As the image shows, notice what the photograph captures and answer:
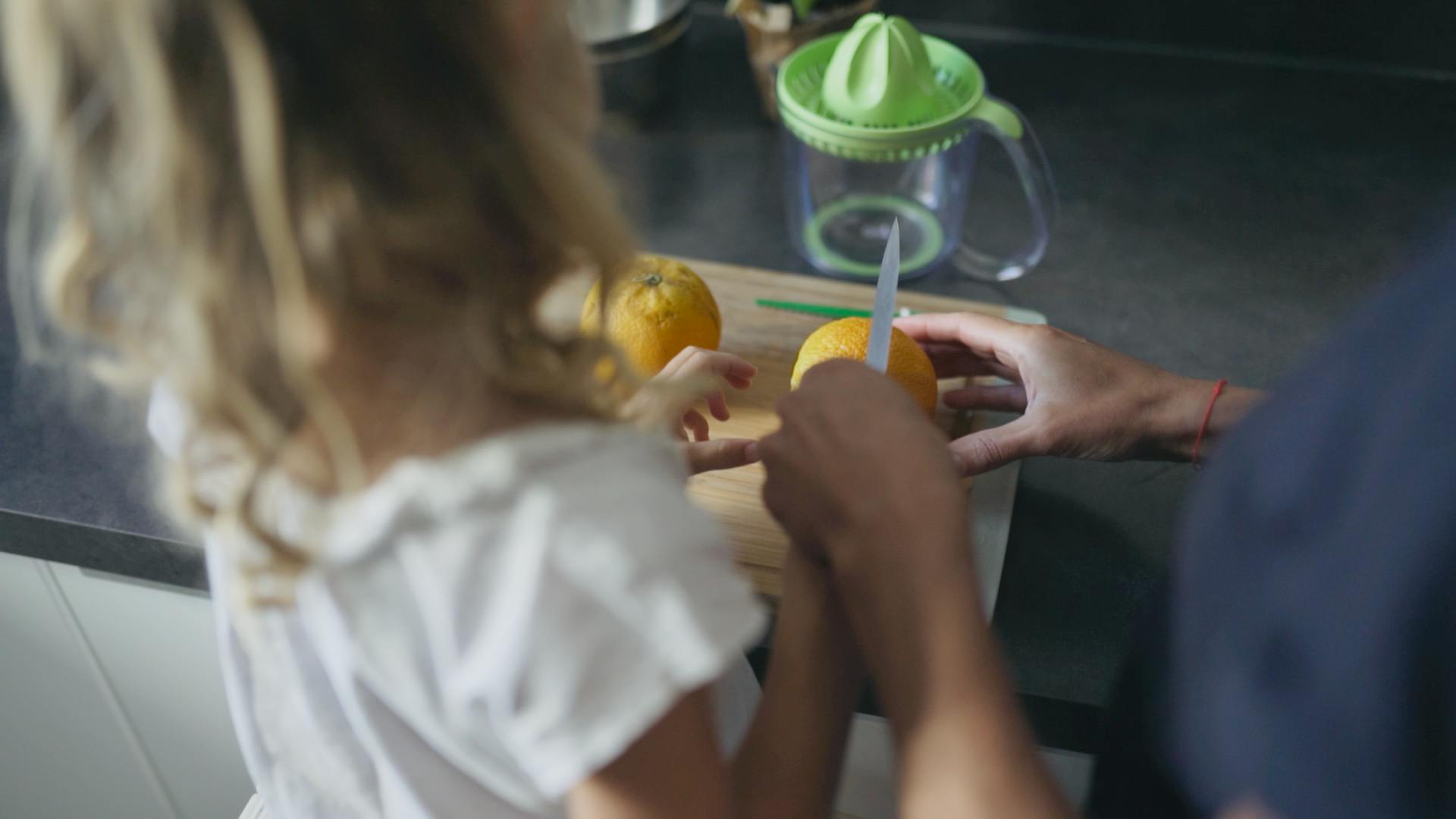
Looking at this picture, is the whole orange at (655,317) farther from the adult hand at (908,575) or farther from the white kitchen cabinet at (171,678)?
the white kitchen cabinet at (171,678)

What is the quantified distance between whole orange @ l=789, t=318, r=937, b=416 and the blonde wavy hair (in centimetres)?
42

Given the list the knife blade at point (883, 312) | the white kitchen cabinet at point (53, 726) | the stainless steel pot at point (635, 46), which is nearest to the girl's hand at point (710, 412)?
the knife blade at point (883, 312)

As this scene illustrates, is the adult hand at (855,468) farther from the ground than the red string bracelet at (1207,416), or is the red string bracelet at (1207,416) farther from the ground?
the adult hand at (855,468)

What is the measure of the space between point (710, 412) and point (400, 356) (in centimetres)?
48

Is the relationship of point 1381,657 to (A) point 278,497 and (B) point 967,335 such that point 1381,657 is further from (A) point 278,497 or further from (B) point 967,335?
(B) point 967,335

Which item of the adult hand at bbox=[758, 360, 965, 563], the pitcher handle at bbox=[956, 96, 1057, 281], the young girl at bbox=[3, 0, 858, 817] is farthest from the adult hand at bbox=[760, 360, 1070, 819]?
the pitcher handle at bbox=[956, 96, 1057, 281]

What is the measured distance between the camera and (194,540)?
89 cm

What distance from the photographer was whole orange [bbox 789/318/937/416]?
92cm

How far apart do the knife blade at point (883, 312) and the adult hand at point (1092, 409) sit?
0.40 feet

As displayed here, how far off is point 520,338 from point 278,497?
0.49 feet

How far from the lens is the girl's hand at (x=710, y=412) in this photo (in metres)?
0.88

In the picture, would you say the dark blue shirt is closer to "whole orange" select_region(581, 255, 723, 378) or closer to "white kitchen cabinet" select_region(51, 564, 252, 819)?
"whole orange" select_region(581, 255, 723, 378)

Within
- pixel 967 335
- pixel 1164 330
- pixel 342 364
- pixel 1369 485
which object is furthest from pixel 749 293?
pixel 1369 485

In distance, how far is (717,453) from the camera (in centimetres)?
88
